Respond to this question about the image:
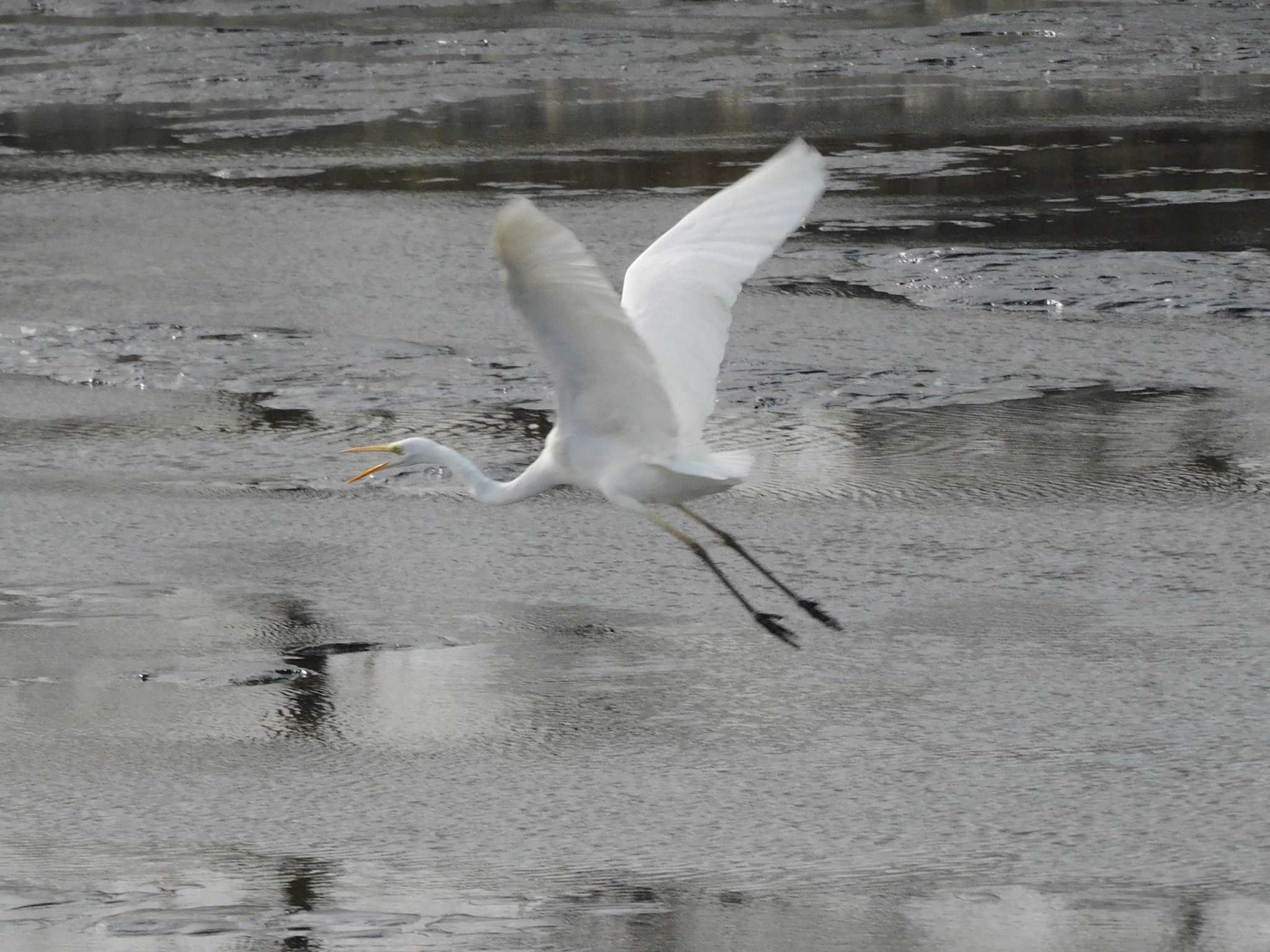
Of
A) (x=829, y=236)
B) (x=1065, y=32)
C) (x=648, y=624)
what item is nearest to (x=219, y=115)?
(x=829, y=236)

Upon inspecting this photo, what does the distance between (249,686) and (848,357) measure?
385 cm

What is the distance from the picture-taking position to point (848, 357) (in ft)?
28.0

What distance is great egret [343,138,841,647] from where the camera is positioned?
17.7 feet

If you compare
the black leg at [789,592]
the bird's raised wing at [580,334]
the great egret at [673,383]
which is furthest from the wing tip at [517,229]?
the black leg at [789,592]

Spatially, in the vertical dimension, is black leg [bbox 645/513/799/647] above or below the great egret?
below

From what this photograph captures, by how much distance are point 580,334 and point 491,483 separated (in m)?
1.26

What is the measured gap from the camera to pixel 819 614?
584cm

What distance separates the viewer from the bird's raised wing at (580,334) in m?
4.43

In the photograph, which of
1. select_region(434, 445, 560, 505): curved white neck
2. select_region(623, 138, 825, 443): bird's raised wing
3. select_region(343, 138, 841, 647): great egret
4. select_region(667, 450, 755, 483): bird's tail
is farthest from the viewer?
select_region(434, 445, 560, 505): curved white neck

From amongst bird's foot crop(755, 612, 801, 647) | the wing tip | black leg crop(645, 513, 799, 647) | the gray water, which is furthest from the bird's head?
the wing tip

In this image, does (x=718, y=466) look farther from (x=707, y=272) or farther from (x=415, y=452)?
(x=415, y=452)

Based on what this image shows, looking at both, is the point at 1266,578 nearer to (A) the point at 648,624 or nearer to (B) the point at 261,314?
(A) the point at 648,624

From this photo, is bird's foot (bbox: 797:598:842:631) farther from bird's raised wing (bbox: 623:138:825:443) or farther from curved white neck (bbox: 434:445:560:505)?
curved white neck (bbox: 434:445:560:505)

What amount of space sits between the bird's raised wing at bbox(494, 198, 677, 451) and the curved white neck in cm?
39
